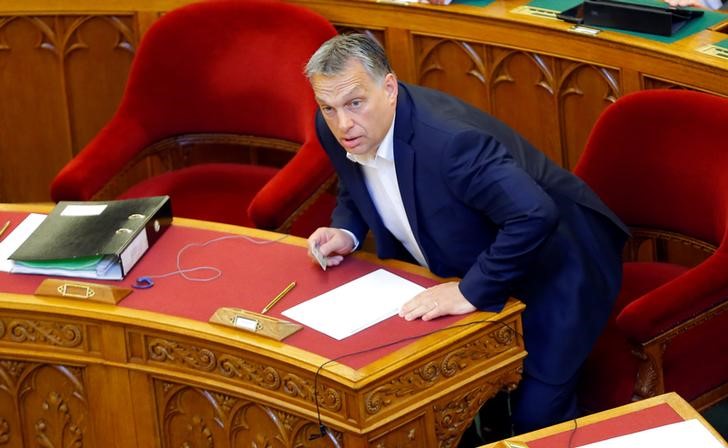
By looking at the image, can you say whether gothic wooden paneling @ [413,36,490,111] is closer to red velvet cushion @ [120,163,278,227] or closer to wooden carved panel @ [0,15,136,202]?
red velvet cushion @ [120,163,278,227]

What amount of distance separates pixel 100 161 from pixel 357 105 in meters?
1.52

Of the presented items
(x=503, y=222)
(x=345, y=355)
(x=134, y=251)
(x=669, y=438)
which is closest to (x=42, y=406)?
(x=134, y=251)

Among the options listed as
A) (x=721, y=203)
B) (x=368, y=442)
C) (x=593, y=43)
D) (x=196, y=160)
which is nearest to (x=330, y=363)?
(x=368, y=442)

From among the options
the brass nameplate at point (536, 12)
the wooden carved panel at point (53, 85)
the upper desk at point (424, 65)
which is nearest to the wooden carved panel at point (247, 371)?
the upper desk at point (424, 65)

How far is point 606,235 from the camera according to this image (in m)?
3.41

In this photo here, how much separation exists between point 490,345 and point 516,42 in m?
1.51

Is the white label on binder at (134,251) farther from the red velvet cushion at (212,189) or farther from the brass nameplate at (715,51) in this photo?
the brass nameplate at (715,51)

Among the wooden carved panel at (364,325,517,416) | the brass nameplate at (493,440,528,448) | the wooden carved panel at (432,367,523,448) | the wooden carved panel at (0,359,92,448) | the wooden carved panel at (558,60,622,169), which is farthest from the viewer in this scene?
the wooden carved panel at (558,60,622,169)

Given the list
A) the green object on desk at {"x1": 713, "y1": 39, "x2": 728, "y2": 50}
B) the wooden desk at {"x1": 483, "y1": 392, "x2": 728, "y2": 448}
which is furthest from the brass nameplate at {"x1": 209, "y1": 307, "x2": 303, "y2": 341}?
the green object on desk at {"x1": 713, "y1": 39, "x2": 728, "y2": 50}

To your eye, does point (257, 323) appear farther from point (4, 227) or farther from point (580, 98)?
point (580, 98)

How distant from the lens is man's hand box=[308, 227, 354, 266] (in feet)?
11.2

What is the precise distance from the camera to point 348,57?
3.07 meters

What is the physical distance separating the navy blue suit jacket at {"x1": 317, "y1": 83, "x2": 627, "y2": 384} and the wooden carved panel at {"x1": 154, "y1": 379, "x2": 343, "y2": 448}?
0.50 m

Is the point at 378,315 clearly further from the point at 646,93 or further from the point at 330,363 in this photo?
the point at 646,93
